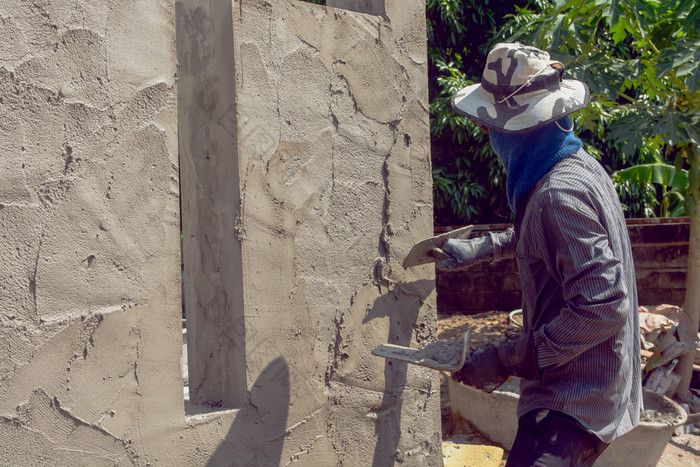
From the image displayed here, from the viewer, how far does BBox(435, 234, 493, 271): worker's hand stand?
95.6 inches

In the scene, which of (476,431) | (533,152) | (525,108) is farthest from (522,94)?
(476,431)

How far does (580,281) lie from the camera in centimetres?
174

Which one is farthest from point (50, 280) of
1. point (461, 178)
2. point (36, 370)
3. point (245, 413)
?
point (461, 178)

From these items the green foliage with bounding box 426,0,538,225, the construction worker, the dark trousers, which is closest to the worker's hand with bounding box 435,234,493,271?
the construction worker

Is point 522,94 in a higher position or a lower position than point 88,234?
higher

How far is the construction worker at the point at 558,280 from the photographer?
176 centimetres

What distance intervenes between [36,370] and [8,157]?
55 cm

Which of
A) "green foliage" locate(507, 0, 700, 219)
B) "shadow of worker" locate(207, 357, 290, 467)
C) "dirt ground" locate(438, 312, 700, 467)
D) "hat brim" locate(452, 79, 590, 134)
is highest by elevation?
"green foliage" locate(507, 0, 700, 219)

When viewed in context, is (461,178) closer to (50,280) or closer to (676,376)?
(676,376)

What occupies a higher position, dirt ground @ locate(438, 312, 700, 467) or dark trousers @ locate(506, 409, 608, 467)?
dark trousers @ locate(506, 409, 608, 467)

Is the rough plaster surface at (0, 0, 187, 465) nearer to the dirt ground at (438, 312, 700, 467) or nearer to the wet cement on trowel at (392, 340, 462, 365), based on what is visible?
the wet cement on trowel at (392, 340, 462, 365)

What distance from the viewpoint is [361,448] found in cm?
235

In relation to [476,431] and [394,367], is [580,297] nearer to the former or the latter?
[394,367]

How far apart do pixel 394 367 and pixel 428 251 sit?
480 mm
